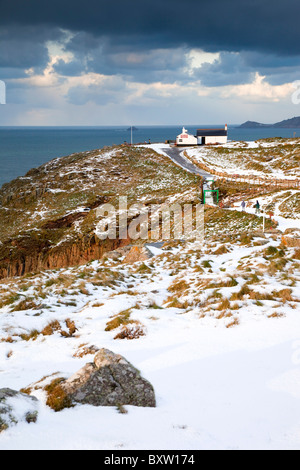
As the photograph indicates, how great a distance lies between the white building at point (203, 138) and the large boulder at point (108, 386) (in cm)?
9341

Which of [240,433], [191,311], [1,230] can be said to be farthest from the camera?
[1,230]

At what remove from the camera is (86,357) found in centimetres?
805

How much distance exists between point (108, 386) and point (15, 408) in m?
1.54

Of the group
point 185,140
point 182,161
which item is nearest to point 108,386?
point 182,161

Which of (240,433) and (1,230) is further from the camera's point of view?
(1,230)

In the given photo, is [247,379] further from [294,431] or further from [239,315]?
[239,315]

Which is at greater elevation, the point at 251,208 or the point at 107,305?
the point at 251,208

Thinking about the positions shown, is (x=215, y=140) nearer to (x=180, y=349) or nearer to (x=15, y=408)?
(x=180, y=349)

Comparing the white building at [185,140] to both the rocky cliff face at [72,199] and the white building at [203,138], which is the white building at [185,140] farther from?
the rocky cliff face at [72,199]

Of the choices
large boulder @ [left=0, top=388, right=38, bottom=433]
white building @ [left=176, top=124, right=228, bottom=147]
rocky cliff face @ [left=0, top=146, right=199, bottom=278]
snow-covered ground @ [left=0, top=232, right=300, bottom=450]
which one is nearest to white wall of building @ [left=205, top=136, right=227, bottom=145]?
white building @ [left=176, top=124, right=228, bottom=147]

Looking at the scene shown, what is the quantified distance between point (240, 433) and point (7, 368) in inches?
222

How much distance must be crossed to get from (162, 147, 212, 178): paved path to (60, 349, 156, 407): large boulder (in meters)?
51.1

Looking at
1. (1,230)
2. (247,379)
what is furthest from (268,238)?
(1,230)

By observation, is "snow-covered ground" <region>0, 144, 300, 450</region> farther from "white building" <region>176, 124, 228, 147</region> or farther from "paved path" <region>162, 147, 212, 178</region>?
"white building" <region>176, 124, 228, 147</region>
